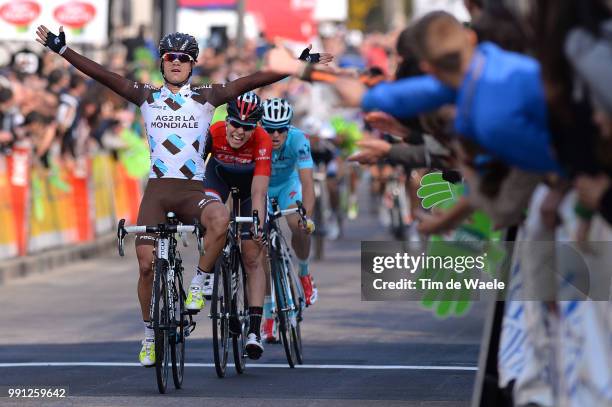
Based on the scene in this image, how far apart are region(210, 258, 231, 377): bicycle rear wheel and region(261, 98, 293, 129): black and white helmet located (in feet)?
5.37

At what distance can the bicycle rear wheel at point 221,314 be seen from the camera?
12.1 metres

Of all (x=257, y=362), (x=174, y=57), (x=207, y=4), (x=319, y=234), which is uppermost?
(x=207, y=4)

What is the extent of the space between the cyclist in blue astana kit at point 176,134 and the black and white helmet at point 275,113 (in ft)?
4.68

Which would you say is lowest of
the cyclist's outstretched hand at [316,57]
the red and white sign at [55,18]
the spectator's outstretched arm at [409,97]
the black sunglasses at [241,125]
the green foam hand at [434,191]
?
the green foam hand at [434,191]

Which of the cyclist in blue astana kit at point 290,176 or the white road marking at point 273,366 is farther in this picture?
the cyclist in blue astana kit at point 290,176

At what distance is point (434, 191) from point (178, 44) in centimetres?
288

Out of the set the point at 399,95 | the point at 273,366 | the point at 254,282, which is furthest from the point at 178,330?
the point at 399,95

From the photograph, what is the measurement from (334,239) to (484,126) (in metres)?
20.5

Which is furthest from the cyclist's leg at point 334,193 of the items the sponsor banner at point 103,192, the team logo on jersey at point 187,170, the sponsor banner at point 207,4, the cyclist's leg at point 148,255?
the sponsor banner at point 207,4

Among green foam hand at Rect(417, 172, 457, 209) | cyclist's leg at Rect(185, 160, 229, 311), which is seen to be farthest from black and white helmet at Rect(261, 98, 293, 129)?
green foam hand at Rect(417, 172, 457, 209)

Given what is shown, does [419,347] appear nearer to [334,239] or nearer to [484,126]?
[484,126]

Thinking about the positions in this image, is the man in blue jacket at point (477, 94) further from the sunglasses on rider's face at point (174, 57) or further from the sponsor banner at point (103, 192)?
the sponsor banner at point (103, 192)

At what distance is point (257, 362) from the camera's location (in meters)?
13.2

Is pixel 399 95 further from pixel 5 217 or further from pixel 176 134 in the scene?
pixel 5 217
